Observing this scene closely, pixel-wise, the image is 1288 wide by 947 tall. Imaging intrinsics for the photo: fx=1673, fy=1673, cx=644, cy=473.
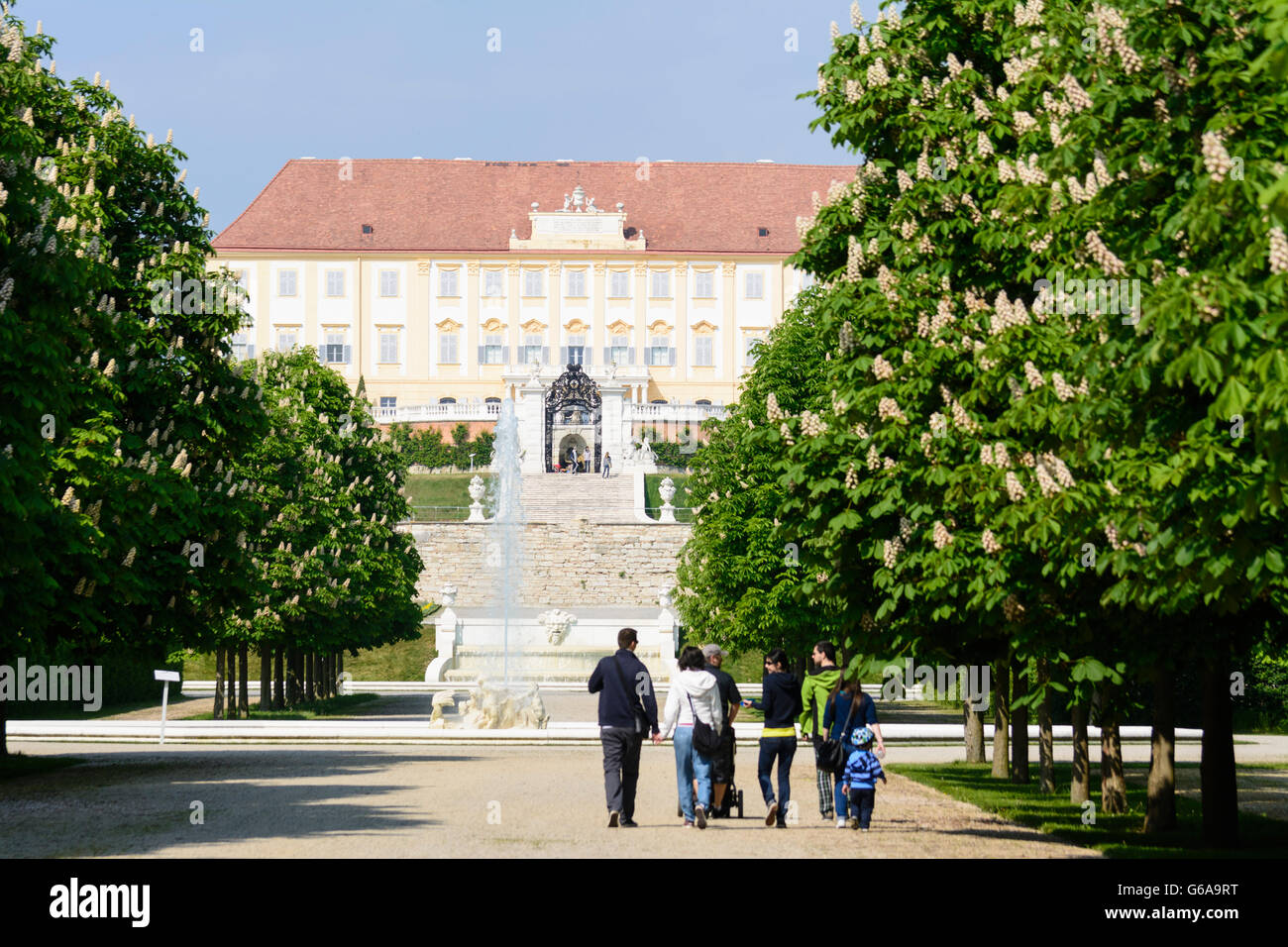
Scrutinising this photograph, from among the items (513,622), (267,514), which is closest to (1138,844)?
(267,514)

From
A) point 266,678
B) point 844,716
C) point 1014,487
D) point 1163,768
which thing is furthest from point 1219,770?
point 266,678

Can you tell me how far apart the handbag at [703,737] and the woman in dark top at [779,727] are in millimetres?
494

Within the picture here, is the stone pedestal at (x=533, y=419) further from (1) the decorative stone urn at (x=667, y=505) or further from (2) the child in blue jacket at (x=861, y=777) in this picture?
(2) the child in blue jacket at (x=861, y=777)

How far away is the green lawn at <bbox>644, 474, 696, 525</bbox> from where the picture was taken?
77562 millimetres

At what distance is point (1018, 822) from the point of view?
17.8 m

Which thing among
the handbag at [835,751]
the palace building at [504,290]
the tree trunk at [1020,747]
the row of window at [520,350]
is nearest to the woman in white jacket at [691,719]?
the handbag at [835,751]

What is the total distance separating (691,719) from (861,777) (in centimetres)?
174

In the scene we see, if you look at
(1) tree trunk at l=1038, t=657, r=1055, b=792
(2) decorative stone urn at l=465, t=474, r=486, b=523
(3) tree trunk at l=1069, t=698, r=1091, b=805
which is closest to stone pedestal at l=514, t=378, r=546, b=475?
(2) decorative stone urn at l=465, t=474, r=486, b=523

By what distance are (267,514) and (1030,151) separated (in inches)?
1101

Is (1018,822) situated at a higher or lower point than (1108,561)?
lower

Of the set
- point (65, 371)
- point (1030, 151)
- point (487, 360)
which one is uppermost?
point (487, 360)

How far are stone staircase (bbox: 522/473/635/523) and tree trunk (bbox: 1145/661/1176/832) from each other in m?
57.7
